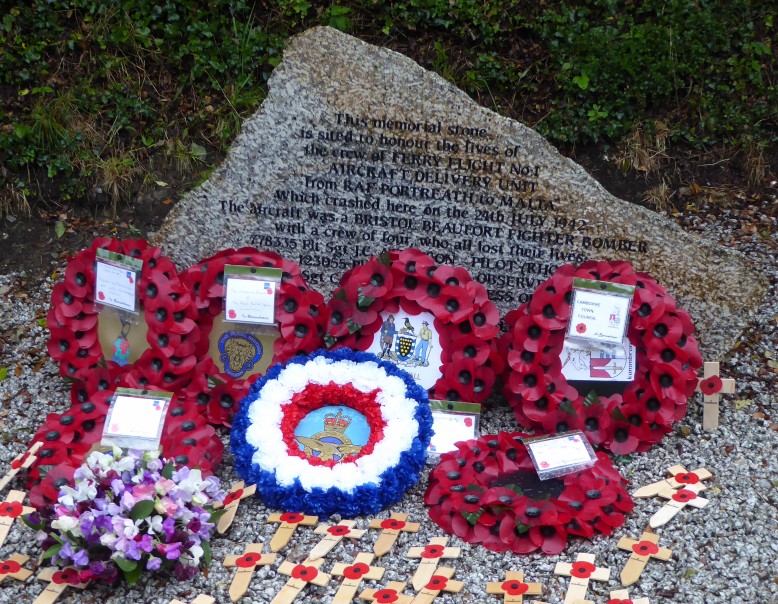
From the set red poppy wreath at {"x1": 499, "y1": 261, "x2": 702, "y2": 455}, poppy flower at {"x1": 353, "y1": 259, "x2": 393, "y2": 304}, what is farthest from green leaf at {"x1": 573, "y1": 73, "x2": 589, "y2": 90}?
poppy flower at {"x1": 353, "y1": 259, "x2": 393, "y2": 304}

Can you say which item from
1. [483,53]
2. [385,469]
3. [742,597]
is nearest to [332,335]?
[385,469]

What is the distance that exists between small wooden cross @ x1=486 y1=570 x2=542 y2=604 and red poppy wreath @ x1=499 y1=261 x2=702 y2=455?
1.07m

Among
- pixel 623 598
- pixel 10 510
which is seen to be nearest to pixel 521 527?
pixel 623 598

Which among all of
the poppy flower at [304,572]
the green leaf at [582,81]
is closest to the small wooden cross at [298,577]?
the poppy flower at [304,572]

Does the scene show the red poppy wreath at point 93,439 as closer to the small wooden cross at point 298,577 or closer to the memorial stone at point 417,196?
the small wooden cross at point 298,577

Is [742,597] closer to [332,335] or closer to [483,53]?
[332,335]

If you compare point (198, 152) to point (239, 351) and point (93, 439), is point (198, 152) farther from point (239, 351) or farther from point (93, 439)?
point (93, 439)

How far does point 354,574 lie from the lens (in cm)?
366

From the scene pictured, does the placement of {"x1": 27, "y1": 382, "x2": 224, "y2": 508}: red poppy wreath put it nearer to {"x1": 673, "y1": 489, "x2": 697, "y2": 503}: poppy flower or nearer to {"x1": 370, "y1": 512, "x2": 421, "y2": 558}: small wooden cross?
{"x1": 370, "y1": 512, "x2": 421, "y2": 558}: small wooden cross

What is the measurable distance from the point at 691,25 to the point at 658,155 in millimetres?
896

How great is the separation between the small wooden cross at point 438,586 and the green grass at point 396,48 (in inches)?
142

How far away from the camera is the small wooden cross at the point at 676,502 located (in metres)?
3.93

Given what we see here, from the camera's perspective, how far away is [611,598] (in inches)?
138

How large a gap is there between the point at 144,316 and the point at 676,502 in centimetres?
272
